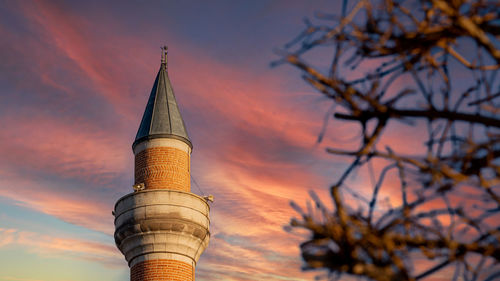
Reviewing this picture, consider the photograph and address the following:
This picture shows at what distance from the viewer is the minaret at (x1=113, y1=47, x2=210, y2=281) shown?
18.1m

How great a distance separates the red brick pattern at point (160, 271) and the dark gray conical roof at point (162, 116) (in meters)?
3.67

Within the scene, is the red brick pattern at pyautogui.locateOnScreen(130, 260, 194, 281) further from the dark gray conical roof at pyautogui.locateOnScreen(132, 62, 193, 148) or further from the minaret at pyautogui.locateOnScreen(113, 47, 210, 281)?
the dark gray conical roof at pyautogui.locateOnScreen(132, 62, 193, 148)

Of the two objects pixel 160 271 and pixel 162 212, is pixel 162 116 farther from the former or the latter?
pixel 160 271

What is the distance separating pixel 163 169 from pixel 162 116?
1994 millimetres

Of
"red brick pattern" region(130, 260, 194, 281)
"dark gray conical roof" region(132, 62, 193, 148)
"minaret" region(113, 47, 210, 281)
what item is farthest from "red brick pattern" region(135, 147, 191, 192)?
"red brick pattern" region(130, 260, 194, 281)

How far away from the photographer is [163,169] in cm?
1906

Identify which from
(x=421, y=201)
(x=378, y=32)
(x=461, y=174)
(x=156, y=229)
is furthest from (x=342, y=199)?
(x=156, y=229)

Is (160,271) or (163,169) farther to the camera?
(163,169)

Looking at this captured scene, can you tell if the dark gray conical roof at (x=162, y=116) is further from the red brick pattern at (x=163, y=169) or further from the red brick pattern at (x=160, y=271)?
the red brick pattern at (x=160, y=271)

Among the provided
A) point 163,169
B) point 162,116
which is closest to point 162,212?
point 163,169

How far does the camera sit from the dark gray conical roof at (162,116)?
64.3 ft

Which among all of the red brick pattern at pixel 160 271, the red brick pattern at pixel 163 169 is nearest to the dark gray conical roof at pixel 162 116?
the red brick pattern at pixel 163 169

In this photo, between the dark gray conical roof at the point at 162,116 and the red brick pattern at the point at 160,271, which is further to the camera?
the dark gray conical roof at the point at 162,116

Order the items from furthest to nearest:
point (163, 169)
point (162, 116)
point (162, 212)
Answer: point (162, 116), point (163, 169), point (162, 212)
